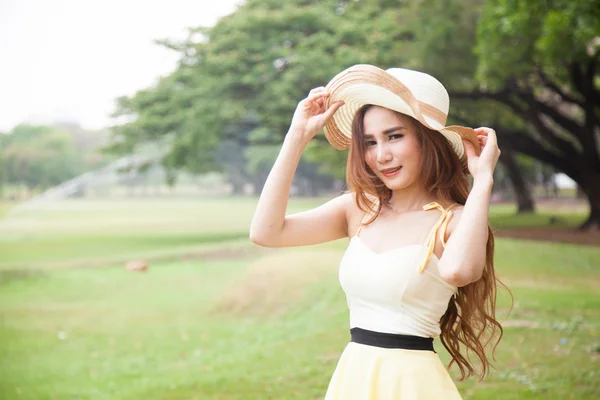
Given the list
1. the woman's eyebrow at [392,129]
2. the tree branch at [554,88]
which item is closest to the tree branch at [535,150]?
the tree branch at [554,88]

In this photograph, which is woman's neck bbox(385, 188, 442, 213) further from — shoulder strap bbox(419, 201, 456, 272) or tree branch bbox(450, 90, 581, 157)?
tree branch bbox(450, 90, 581, 157)

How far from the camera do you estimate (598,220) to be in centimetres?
911

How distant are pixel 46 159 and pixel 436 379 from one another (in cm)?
1009

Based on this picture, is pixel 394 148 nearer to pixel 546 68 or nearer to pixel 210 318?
pixel 210 318

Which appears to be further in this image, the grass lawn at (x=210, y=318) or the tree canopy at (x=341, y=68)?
the tree canopy at (x=341, y=68)

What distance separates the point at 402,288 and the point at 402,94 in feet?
1.04

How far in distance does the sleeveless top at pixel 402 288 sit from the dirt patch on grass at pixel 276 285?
194 inches

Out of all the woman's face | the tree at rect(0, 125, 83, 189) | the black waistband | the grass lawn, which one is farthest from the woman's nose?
the tree at rect(0, 125, 83, 189)

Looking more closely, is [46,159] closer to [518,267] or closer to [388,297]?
[518,267]

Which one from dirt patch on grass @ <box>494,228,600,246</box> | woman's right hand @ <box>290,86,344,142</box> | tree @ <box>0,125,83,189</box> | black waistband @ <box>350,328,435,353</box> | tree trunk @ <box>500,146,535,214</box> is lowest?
dirt patch on grass @ <box>494,228,600,246</box>

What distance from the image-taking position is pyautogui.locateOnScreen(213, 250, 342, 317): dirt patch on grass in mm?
6469

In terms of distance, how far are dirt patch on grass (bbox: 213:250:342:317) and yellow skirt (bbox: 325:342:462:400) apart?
194 inches

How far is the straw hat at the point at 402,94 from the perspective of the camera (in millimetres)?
1317

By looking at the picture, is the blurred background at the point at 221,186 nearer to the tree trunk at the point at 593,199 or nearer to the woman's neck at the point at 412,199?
the tree trunk at the point at 593,199
